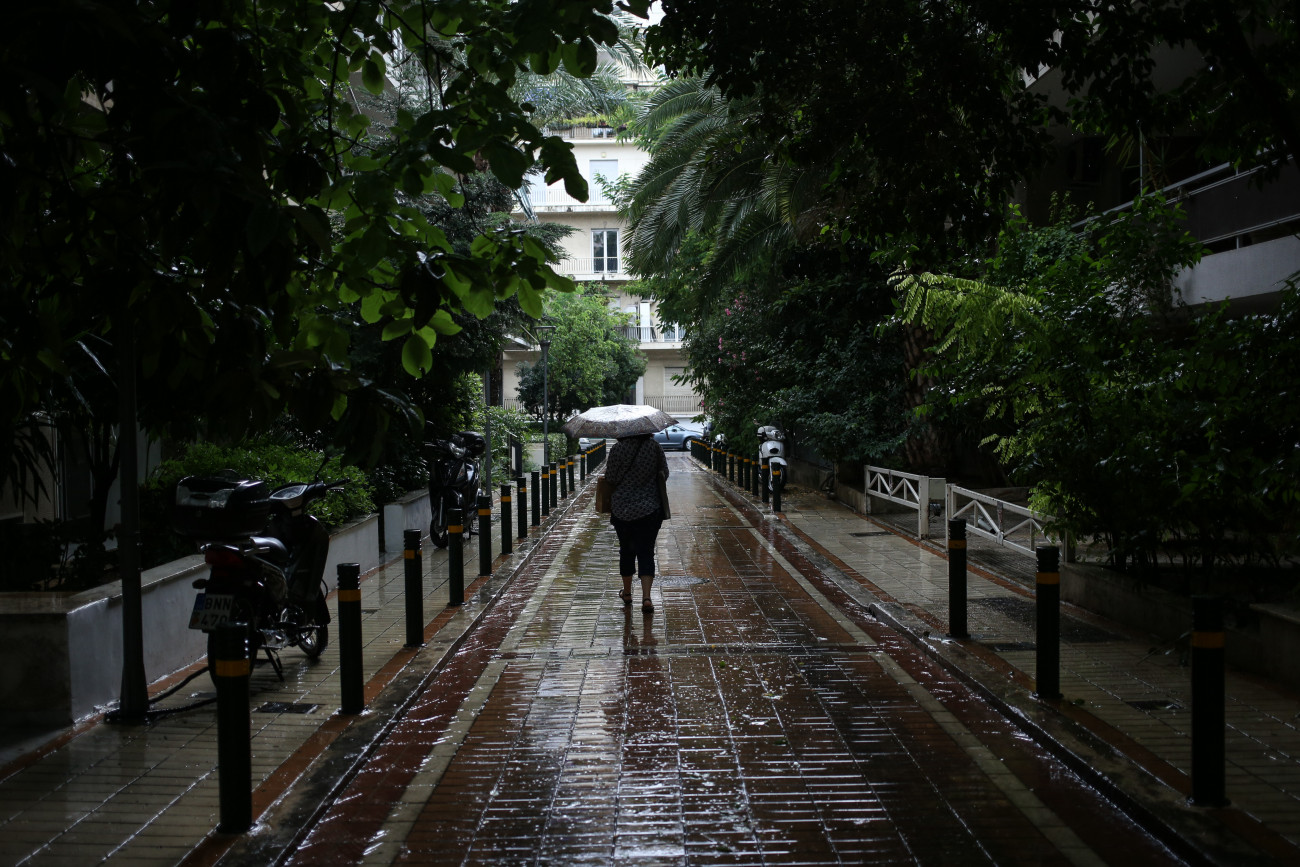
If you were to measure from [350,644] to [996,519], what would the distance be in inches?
361

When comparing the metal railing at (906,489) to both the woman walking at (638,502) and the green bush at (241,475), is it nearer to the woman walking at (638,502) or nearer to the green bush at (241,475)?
the woman walking at (638,502)

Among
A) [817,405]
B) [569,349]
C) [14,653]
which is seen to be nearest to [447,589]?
[14,653]

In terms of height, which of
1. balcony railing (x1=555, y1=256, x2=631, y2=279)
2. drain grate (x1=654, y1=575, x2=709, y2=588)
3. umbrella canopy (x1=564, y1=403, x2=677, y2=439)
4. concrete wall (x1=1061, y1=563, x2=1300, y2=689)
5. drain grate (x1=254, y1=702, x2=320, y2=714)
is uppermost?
balcony railing (x1=555, y1=256, x2=631, y2=279)

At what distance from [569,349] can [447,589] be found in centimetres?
2981

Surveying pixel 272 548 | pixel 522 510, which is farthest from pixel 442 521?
pixel 272 548

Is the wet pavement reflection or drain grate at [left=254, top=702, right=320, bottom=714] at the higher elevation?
drain grate at [left=254, top=702, right=320, bottom=714]

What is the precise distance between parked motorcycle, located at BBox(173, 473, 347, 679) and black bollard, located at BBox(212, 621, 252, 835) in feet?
5.21

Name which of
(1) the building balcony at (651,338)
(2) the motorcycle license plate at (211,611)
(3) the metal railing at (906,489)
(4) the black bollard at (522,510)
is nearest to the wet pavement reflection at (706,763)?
(2) the motorcycle license plate at (211,611)

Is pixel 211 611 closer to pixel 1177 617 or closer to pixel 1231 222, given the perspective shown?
pixel 1177 617

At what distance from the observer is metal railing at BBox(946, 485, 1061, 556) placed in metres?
12.0

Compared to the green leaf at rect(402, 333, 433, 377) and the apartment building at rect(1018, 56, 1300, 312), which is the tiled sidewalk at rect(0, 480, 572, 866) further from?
the apartment building at rect(1018, 56, 1300, 312)

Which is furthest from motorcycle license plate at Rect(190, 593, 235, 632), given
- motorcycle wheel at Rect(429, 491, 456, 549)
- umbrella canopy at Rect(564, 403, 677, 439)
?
motorcycle wheel at Rect(429, 491, 456, 549)

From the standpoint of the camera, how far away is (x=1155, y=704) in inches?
272

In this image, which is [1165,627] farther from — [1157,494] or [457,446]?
[457,446]
